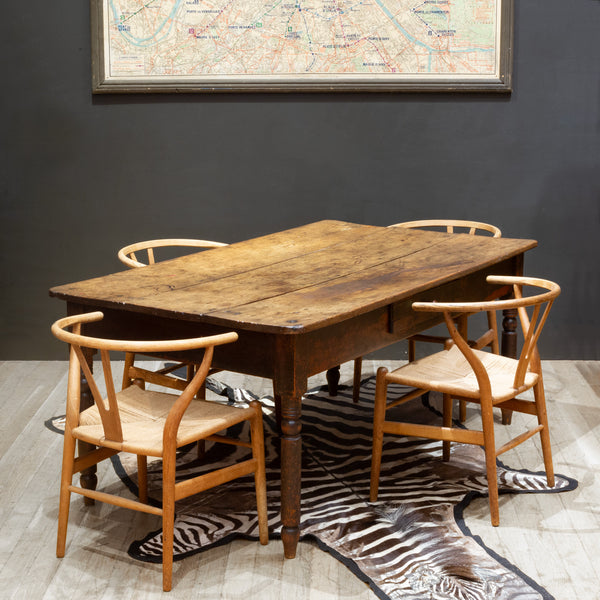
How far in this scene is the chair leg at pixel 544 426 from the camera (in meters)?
3.22

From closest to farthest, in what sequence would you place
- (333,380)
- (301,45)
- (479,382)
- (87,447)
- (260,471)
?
(260,471)
(479,382)
(87,447)
(333,380)
(301,45)

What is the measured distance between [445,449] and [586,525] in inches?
25.5

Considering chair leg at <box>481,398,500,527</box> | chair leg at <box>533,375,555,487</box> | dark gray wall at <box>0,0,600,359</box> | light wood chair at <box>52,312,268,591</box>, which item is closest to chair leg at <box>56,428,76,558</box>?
light wood chair at <box>52,312,268,591</box>

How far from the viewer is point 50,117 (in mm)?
4598

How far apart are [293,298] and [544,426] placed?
3.37ft

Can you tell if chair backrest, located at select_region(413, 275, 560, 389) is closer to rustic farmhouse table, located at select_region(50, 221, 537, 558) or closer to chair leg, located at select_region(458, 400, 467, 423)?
rustic farmhouse table, located at select_region(50, 221, 537, 558)

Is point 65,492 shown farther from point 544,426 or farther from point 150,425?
point 544,426

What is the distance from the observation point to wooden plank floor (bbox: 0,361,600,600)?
263 cm

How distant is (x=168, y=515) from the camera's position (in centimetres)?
258

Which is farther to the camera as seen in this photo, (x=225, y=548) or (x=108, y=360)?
(x=225, y=548)

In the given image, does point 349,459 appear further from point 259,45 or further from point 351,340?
point 259,45

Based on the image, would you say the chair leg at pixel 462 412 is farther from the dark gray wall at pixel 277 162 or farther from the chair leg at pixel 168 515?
the chair leg at pixel 168 515

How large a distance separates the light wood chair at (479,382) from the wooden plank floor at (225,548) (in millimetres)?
167

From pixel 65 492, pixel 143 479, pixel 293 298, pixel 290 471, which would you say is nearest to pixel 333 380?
pixel 143 479
